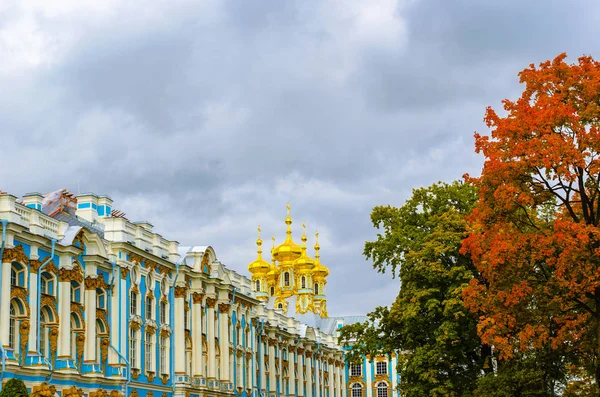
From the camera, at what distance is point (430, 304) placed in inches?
1432

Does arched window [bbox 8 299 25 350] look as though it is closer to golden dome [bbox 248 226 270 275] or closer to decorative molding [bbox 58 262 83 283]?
decorative molding [bbox 58 262 83 283]

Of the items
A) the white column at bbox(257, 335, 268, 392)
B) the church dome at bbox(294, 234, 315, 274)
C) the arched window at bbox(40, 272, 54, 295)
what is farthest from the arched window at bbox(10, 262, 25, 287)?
the church dome at bbox(294, 234, 315, 274)

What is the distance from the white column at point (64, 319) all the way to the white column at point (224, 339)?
1549 cm

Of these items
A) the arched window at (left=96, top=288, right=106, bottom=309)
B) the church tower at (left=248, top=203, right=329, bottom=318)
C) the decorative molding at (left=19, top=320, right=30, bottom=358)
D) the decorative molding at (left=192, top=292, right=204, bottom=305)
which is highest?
the church tower at (left=248, top=203, right=329, bottom=318)

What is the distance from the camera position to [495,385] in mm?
33375

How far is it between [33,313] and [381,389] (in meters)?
56.6

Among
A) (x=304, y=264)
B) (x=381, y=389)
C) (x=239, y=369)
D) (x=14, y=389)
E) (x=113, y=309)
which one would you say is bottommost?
(x=14, y=389)

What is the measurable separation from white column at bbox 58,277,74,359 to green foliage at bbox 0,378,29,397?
5.07m

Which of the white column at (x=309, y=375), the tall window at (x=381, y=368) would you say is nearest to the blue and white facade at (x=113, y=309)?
the white column at (x=309, y=375)

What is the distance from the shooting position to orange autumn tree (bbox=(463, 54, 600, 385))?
79.3ft

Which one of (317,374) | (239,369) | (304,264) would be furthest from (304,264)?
(239,369)

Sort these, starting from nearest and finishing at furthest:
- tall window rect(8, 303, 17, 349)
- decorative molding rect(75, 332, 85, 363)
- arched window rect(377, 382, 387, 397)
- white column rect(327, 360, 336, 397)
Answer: tall window rect(8, 303, 17, 349) → decorative molding rect(75, 332, 85, 363) → white column rect(327, 360, 336, 397) → arched window rect(377, 382, 387, 397)

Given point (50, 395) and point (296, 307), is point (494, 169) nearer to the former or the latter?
point (50, 395)

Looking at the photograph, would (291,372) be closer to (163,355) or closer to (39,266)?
(163,355)
